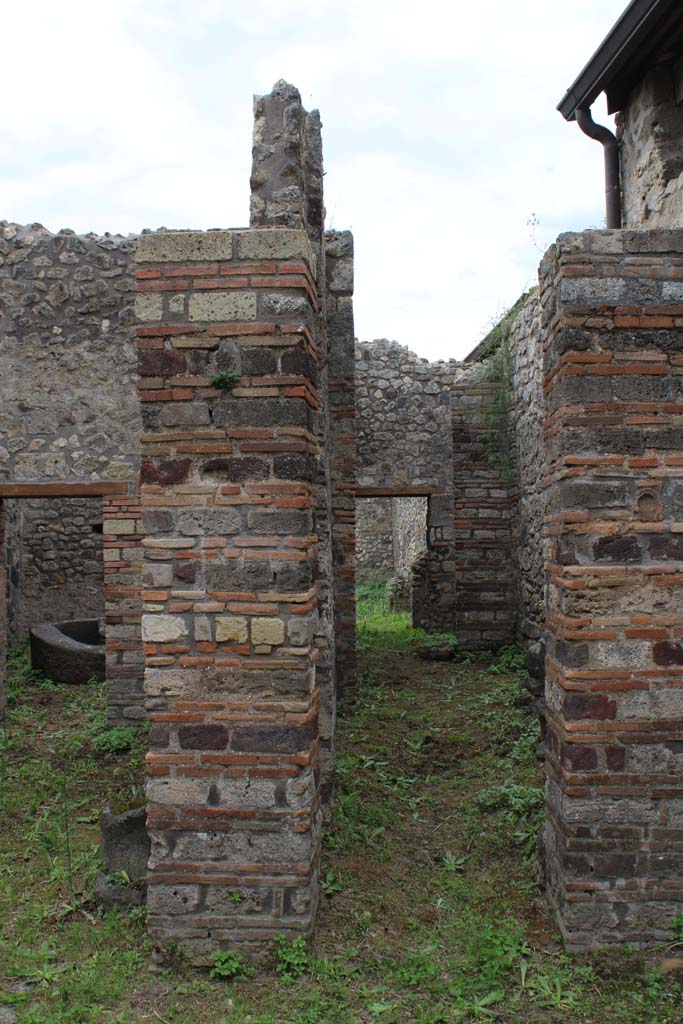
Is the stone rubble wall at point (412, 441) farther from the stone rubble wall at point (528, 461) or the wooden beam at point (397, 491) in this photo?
the stone rubble wall at point (528, 461)

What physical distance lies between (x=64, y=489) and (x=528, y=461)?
5507 mm

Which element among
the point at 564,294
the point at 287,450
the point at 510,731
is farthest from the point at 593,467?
the point at 510,731

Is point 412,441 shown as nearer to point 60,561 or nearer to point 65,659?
point 60,561

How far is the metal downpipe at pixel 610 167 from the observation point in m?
7.36

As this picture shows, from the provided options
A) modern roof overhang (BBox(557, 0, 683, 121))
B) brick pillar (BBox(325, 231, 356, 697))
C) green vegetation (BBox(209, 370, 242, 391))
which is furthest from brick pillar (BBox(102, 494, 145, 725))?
modern roof overhang (BBox(557, 0, 683, 121))

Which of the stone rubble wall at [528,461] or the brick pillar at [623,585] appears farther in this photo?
the stone rubble wall at [528,461]

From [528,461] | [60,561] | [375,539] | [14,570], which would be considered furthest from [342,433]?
[375,539]

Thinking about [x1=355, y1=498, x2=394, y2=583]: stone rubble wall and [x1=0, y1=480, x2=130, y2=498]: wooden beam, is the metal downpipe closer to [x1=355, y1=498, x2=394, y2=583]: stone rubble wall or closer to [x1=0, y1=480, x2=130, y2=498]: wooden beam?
[x1=0, y1=480, x2=130, y2=498]: wooden beam

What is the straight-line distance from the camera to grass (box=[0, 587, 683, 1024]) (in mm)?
3434

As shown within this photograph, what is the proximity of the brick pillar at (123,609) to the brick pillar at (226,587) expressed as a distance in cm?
418

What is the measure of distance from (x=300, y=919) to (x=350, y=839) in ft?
4.01

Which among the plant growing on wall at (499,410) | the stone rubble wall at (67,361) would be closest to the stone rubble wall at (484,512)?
the plant growing on wall at (499,410)

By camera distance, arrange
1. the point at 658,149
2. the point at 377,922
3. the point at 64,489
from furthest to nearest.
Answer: the point at 64,489, the point at 658,149, the point at 377,922

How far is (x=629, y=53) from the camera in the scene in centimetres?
623
